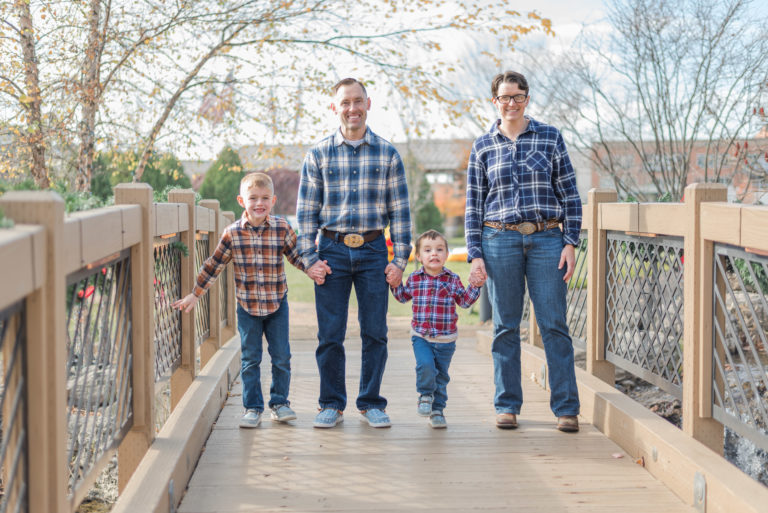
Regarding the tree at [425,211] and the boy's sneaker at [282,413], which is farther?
the tree at [425,211]

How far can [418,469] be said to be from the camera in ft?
11.3

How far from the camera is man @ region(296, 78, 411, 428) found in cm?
402

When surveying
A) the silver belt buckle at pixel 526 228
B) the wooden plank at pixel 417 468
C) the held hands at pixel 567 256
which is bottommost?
the wooden plank at pixel 417 468

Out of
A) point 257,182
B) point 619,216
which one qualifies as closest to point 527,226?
point 619,216

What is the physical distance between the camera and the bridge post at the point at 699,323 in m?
3.29

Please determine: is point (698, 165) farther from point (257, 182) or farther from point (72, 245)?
point (72, 245)

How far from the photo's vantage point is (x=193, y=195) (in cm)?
466

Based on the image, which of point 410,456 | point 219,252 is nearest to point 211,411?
point 219,252

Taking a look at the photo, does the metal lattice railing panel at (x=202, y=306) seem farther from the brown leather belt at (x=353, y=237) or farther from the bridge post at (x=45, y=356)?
the bridge post at (x=45, y=356)

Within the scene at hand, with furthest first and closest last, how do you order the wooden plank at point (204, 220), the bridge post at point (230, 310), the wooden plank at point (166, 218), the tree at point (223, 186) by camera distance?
the tree at point (223, 186), the bridge post at point (230, 310), the wooden plank at point (204, 220), the wooden plank at point (166, 218)

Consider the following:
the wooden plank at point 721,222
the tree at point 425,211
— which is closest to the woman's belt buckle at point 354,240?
the wooden plank at point 721,222

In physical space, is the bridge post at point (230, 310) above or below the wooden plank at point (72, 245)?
below

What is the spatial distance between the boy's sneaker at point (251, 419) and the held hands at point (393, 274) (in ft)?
3.30

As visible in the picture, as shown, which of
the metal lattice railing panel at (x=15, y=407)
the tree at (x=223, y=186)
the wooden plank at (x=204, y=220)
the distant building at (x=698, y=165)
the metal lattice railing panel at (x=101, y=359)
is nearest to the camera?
the metal lattice railing panel at (x=15, y=407)
